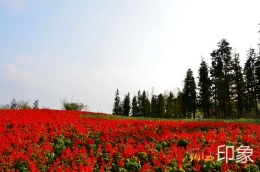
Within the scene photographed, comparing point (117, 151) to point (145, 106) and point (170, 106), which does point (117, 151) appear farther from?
point (145, 106)

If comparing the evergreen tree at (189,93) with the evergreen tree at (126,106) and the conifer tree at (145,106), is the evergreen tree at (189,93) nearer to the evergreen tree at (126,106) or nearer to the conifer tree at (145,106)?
the conifer tree at (145,106)

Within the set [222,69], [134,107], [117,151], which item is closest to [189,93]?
[222,69]

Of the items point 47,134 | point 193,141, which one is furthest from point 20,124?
point 193,141

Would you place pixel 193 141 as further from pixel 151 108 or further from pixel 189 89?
pixel 151 108

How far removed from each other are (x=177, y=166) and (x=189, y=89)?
42.1 meters

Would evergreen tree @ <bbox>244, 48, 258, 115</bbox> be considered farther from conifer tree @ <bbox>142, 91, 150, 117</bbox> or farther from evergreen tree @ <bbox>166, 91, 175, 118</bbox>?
conifer tree @ <bbox>142, 91, 150, 117</bbox>

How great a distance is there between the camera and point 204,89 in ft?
145

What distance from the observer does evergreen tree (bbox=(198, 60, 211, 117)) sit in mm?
43219

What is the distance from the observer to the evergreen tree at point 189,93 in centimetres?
4691

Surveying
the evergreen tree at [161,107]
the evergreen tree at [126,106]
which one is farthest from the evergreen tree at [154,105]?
the evergreen tree at [126,106]

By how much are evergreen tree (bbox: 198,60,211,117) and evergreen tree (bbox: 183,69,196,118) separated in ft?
5.42

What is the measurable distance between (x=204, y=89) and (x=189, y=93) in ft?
13.2

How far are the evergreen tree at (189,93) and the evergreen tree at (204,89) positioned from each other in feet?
5.42

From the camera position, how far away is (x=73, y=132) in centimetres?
1161
